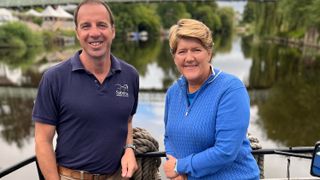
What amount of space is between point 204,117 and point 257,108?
50.6 feet

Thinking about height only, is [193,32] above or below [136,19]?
above

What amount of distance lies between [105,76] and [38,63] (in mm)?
31267

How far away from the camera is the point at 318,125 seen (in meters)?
13.3

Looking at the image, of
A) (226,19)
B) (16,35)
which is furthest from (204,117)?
(226,19)

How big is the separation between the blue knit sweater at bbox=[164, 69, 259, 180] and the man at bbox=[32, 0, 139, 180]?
0.46 metres

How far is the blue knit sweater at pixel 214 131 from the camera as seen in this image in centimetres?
201

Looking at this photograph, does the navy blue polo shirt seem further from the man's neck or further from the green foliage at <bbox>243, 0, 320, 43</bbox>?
the green foliage at <bbox>243, 0, 320, 43</bbox>

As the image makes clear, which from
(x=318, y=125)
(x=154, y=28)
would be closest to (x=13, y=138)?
(x=318, y=125)

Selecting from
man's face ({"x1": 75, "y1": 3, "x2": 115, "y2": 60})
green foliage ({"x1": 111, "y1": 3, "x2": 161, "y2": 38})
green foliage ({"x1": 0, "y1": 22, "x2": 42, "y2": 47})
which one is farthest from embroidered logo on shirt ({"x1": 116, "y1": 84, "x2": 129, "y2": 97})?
green foliage ({"x1": 111, "y1": 3, "x2": 161, "y2": 38})

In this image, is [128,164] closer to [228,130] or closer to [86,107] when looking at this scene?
[86,107]

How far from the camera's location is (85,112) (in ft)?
7.87

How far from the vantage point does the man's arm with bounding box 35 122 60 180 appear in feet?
7.86

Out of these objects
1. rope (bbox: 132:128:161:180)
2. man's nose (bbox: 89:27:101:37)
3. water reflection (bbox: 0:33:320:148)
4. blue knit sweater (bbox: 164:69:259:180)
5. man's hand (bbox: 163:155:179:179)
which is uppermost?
man's nose (bbox: 89:27:101:37)

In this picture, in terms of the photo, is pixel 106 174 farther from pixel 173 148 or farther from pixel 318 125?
pixel 318 125
